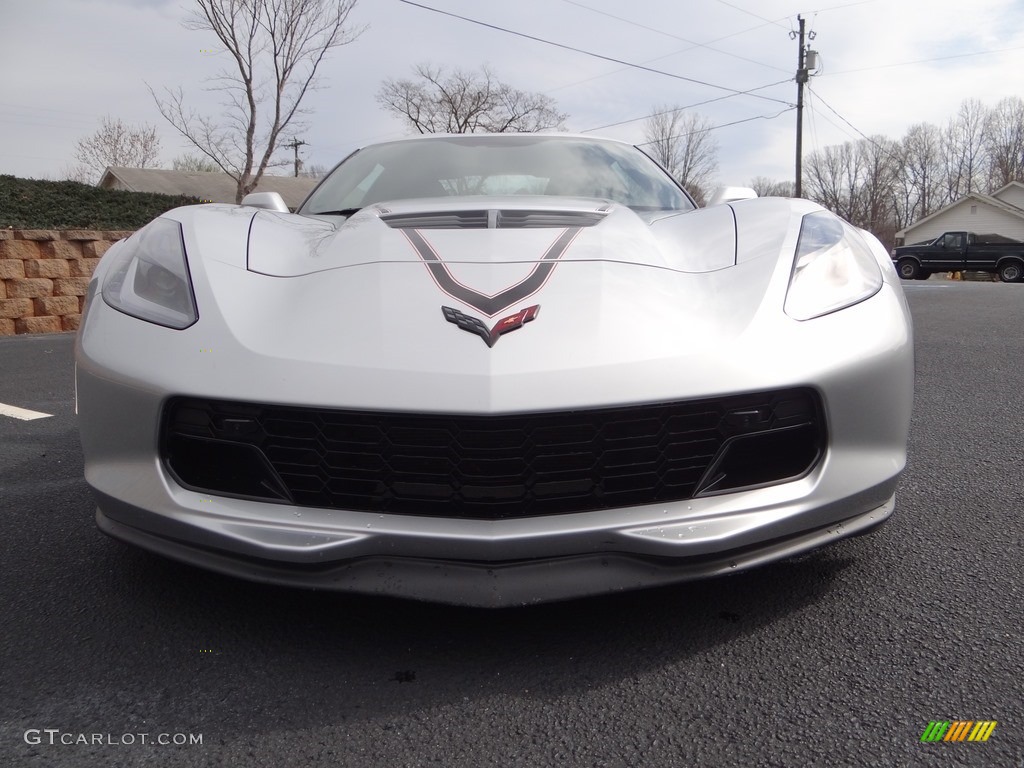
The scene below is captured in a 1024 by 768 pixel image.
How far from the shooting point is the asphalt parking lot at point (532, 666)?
3.84 ft

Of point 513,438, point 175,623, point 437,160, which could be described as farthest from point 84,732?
point 437,160

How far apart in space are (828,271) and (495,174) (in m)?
1.54

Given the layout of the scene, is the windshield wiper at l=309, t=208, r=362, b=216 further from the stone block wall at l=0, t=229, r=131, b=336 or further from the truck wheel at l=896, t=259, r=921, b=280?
the truck wheel at l=896, t=259, r=921, b=280

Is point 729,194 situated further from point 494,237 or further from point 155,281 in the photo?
point 155,281

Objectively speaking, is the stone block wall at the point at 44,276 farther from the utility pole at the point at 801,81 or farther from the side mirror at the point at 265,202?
the utility pole at the point at 801,81

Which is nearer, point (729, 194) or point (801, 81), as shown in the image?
point (729, 194)

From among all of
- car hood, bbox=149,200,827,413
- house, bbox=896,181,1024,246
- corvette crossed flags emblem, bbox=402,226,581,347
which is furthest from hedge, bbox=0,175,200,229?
house, bbox=896,181,1024,246

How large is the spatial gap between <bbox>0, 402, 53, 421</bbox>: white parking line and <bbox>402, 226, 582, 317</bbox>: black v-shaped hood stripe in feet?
9.02

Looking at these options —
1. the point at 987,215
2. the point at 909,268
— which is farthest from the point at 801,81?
the point at 987,215

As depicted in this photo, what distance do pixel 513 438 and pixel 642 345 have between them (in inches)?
11.7

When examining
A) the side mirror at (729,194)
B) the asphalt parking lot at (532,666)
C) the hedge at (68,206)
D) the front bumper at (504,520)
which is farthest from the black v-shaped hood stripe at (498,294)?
the hedge at (68,206)

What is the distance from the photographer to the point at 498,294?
59.4 inches

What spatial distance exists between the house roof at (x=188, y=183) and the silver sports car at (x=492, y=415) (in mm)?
32240

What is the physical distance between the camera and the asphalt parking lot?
117 centimetres
